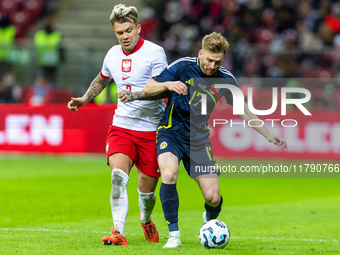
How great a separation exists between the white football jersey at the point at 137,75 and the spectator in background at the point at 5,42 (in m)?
11.7

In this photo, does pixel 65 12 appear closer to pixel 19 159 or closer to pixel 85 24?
pixel 85 24

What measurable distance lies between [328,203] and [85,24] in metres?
16.5

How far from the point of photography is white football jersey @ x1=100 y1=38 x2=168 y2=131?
6.12 m

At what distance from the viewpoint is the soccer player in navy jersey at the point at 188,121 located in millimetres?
5723

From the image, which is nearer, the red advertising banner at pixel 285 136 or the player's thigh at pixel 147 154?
the player's thigh at pixel 147 154

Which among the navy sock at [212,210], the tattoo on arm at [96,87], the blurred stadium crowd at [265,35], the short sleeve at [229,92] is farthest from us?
the blurred stadium crowd at [265,35]

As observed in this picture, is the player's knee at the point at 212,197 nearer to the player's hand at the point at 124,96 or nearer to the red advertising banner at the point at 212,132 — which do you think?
the player's hand at the point at 124,96

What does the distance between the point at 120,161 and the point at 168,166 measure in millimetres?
569

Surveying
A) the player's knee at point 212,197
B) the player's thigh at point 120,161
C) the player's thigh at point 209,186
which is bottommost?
the player's knee at point 212,197

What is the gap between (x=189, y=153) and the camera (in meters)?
5.99

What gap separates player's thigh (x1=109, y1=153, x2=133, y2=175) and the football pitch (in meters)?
Answer: 0.82

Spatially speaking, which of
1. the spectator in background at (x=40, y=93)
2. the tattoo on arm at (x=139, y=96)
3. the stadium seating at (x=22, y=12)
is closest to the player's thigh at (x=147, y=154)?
the tattoo on arm at (x=139, y=96)

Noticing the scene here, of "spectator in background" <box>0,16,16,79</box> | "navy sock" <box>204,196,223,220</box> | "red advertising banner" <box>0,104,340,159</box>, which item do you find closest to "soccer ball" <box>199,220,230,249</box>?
"navy sock" <box>204,196,223,220</box>

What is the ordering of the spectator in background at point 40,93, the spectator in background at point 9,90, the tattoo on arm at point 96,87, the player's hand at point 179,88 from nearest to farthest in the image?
the player's hand at point 179,88 → the tattoo on arm at point 96,87 → the spectator in background at point 40,93 → the spectator in background at point 9,90
